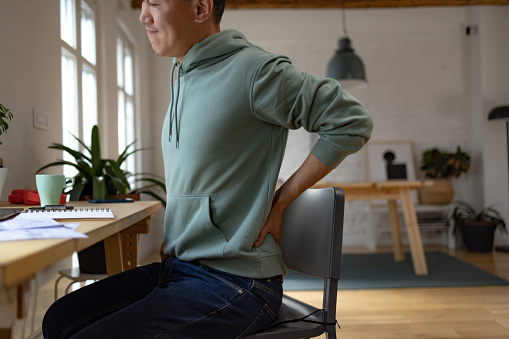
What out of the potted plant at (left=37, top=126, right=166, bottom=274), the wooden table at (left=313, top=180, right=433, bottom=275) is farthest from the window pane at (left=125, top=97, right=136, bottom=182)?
the potted plant at (left=37, top=126, right=166, bottom=274)

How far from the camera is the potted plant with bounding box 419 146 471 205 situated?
6.09 m

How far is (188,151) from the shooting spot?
3.85ft

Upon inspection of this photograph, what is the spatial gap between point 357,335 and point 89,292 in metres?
1.90

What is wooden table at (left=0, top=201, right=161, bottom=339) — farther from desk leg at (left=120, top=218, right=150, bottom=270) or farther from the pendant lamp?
the pendant lamp

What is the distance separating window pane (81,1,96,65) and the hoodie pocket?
9.57ft

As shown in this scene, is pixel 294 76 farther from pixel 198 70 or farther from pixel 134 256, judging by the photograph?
pixel 134 256

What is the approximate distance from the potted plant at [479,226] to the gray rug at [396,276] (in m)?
0.67

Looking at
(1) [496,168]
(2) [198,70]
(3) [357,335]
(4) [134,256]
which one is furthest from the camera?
(1) [496,168]

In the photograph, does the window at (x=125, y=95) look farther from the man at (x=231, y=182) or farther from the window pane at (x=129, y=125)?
the man at (x=231, y=182)

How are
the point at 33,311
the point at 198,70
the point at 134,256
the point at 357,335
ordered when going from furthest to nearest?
the point at 357,335, the point at 33,311, the point at 134,256, the point at 198,70

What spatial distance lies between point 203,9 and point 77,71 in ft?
8.03

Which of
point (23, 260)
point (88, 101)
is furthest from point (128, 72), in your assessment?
point (23, 260)

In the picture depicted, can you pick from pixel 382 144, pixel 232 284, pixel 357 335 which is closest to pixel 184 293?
pixel 232 284

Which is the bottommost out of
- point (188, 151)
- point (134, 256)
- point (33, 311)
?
point (33, 311)
